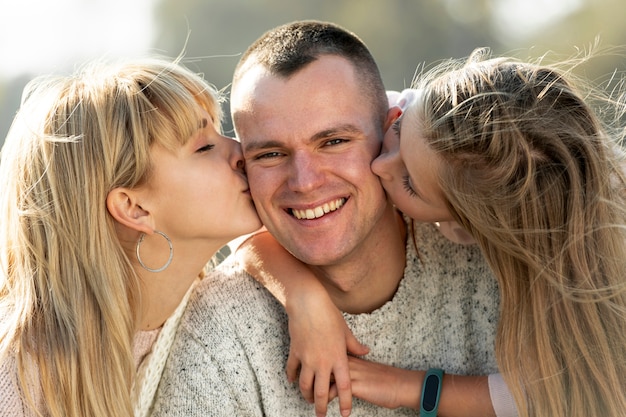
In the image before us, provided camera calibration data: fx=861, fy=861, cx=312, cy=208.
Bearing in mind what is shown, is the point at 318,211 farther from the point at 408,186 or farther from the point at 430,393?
the point at 430,393

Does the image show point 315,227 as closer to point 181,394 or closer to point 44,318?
point 181,394

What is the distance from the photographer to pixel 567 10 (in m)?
16.8

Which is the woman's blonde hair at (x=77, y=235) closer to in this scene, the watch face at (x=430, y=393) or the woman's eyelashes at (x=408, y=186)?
the woman's eyelashes at (x=408, y=186)

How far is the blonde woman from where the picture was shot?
104 inches

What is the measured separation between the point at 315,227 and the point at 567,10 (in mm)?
15321

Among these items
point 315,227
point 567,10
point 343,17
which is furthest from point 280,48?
point 343,17

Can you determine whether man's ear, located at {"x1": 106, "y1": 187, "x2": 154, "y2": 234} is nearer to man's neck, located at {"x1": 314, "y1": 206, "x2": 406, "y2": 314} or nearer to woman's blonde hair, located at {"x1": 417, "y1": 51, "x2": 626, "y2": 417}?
man's neck, located at {"x1": 314, "y1": 206, "x2": 406, "y2": 314}

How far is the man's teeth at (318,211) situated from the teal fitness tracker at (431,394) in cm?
64

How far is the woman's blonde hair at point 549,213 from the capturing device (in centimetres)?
240

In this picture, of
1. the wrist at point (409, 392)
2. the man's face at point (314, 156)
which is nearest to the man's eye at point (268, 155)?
the man's face at point (314, 156)

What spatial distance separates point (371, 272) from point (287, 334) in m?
0.37

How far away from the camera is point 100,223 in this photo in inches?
108

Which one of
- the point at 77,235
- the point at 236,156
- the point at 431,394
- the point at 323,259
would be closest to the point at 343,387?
the point at 431,394

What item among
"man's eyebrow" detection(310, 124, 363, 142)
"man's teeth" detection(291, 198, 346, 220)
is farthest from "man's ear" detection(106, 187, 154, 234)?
"man's eyebrow" detection(310, 124, 363, 142)
